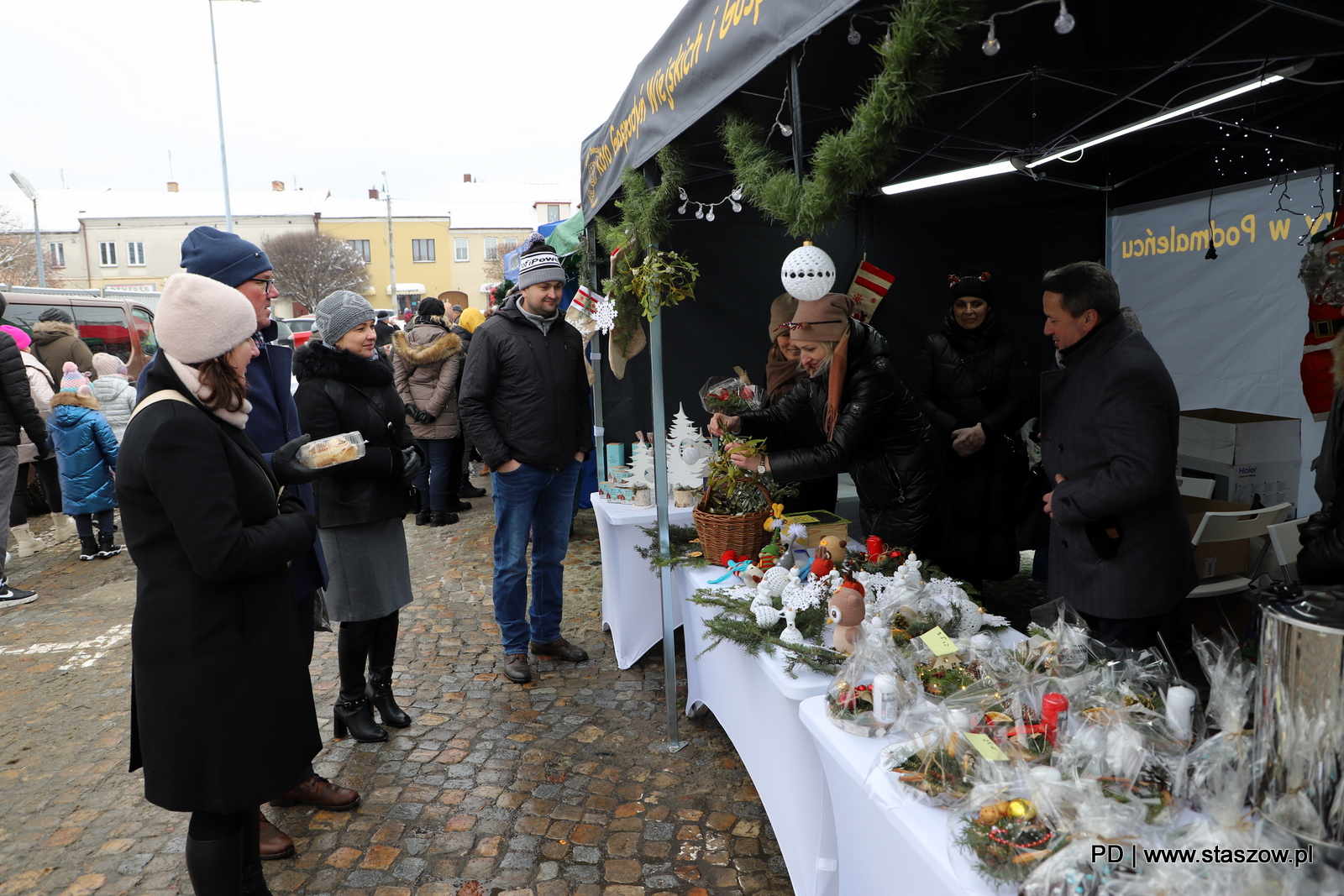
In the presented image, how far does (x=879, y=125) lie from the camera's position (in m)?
1.76

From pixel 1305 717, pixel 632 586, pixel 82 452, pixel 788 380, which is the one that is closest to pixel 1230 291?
pixel 788 380

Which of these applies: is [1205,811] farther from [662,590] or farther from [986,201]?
[986,201]

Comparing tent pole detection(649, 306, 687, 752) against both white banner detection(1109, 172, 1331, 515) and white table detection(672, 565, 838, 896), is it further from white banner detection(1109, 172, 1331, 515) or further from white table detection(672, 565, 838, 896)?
white banner detection(1109, 172, 1331, 515)

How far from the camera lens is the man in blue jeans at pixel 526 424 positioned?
154 inches

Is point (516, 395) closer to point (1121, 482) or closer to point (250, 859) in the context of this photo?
point (250, 859)

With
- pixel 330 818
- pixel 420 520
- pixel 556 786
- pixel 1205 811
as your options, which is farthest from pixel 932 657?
pixel 420 520

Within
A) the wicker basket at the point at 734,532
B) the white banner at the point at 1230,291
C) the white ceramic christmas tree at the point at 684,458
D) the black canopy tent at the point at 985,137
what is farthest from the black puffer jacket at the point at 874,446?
the white banner at the point at 1230,291

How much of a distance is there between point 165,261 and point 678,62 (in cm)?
5217

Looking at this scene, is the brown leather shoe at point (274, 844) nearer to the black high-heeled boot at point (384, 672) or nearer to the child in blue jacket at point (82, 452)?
the black high-heeled boot at point (384, 672)

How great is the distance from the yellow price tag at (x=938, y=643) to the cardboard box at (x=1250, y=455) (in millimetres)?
A: 3614

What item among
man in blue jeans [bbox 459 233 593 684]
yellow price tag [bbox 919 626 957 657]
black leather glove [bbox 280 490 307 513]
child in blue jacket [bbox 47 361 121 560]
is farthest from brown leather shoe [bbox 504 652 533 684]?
child in blue jacket [bbox 47 361 121 560]

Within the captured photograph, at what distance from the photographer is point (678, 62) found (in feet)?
8.64

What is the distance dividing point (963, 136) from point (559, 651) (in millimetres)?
3421

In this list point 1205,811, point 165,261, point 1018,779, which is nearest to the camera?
point 1205,811
